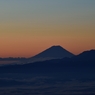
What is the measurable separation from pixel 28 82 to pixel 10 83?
293cm

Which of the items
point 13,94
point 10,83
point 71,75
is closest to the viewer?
point 13,94

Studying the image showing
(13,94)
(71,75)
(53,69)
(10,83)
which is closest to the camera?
(13,94)

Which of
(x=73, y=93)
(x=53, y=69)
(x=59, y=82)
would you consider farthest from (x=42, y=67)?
(x=73, y=93)

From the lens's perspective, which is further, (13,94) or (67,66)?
(67,66)

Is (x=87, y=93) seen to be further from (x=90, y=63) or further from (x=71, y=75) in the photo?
(x=90, y=63)

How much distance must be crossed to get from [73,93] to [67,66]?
3341 cm

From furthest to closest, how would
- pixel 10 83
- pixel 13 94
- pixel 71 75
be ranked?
pixel 71 75 → pixel 10 83 → pixel 13 94

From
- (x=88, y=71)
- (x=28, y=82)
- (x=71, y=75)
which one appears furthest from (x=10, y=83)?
(x=88, y=71)

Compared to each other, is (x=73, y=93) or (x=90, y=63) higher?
(x=90, y=63)

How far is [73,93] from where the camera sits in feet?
155

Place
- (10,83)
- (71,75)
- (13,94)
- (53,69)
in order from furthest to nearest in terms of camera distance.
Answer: (53,69), (71,75), (10,83), (13,94)

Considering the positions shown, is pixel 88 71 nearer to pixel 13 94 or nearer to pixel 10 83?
pixel 10 83

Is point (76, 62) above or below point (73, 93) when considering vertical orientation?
above

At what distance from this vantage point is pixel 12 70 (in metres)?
78.2
